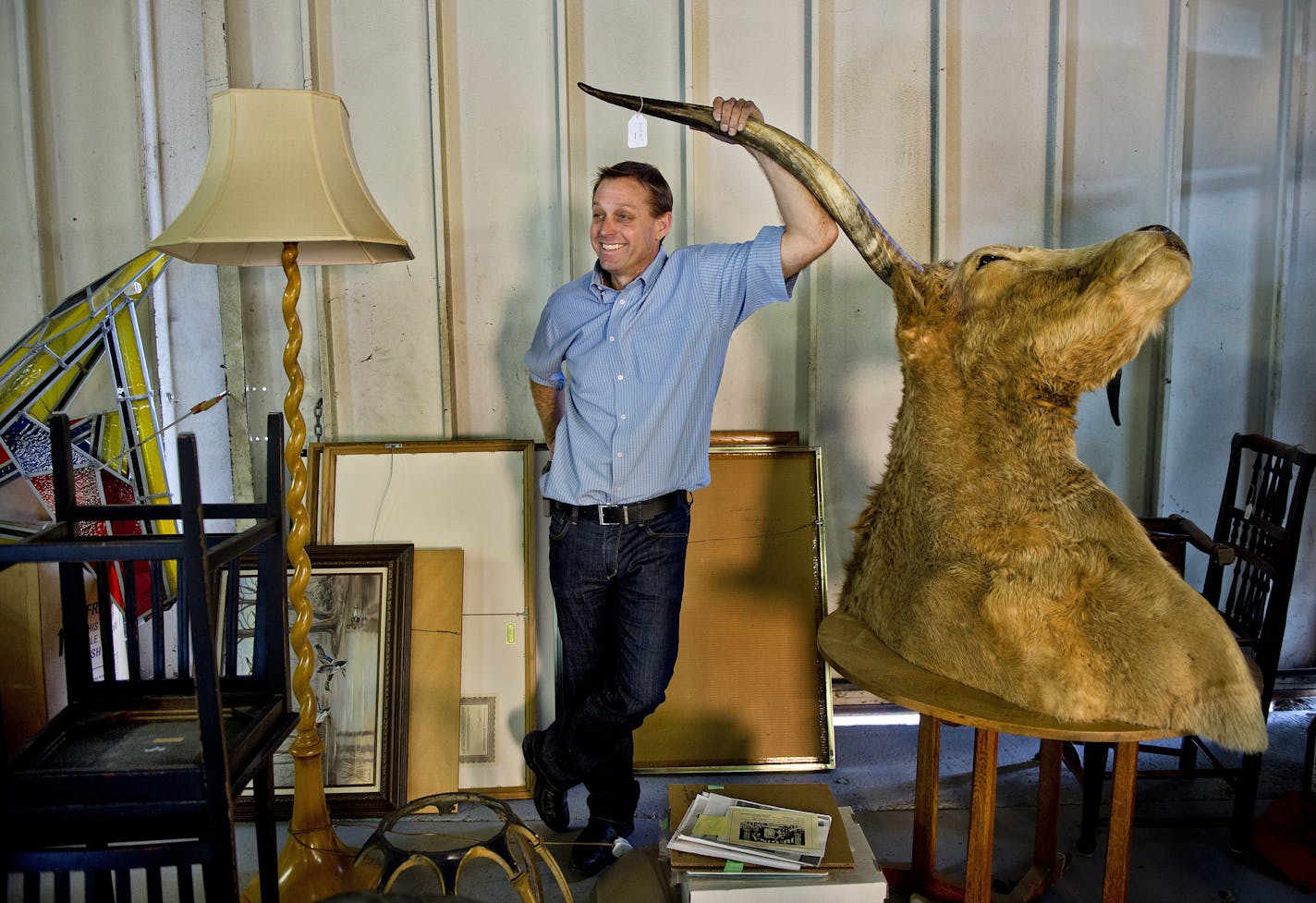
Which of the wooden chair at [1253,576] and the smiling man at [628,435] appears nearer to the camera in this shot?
the smiling man at [628,435]

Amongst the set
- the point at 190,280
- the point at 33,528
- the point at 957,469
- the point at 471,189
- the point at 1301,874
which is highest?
the point at 471,189

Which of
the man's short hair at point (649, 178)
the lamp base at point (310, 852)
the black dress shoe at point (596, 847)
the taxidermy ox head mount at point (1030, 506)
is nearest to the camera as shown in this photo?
the taxidermy ox head mount at point (1030, 506)

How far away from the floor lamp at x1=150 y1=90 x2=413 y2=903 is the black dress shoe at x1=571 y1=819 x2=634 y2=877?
62 cm

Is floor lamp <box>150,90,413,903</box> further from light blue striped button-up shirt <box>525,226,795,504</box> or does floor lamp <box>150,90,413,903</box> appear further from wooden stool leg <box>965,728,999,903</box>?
wooden stool leg <box>965,728,999,903</box>

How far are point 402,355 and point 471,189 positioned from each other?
25.2 inches

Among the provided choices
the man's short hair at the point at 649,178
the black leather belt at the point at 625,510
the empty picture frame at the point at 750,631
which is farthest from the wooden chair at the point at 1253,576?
the man's short hair at the point at 649,178

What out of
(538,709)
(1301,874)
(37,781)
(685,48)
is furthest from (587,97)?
(1301,874)

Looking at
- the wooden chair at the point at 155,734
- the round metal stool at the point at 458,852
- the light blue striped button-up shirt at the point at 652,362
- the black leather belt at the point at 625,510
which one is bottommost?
the round metal stool at the point at 458,852

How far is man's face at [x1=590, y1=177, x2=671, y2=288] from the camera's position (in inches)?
93.7

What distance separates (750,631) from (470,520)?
1.04 m

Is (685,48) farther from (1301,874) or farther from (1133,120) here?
(1301,874)

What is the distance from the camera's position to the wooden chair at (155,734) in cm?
152

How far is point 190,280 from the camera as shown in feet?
10.5

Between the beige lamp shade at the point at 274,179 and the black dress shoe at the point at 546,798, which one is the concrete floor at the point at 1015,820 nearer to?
the black dress shoe at the point at 546,798
